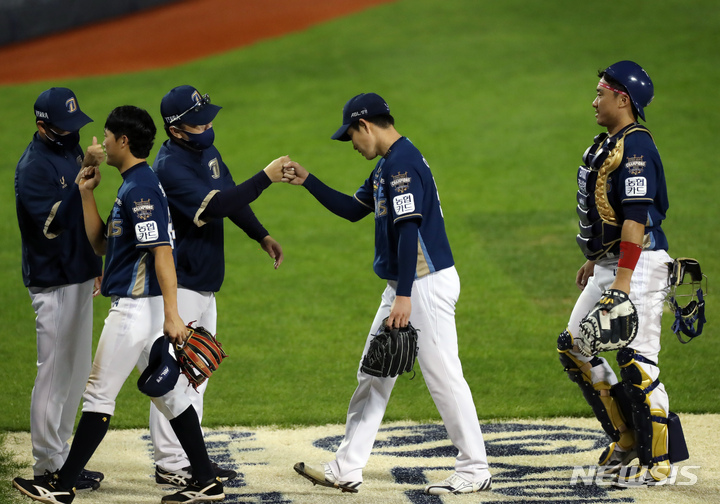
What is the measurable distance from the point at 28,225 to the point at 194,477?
1716mm

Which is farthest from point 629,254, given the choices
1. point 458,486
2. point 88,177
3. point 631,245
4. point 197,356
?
point 88,177

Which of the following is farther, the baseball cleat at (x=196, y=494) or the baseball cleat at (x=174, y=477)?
the baseball cleat at (x=174, y=477)

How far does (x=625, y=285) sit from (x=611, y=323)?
0.76 feet

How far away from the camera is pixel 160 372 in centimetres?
462

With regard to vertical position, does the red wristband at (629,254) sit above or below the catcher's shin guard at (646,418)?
above

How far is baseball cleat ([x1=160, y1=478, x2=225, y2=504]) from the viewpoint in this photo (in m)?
4.75

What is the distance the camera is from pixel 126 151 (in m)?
4.73

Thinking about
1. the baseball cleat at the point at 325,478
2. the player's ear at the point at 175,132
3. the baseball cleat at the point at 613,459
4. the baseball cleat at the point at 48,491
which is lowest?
the baseball cleat at the point at 613,459

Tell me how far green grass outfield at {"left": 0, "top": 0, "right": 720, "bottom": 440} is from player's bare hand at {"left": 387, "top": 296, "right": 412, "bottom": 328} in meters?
1.87

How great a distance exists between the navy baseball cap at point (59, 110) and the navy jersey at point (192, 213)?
0.51 m

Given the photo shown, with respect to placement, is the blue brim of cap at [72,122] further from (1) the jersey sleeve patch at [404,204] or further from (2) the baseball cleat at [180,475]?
(2) the baseball cleat at [180,475]

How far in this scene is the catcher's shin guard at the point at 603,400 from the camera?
5219 millimetres

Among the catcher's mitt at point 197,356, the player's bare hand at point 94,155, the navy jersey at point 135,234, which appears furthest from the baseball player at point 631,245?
the player's bare hand at point 94,155

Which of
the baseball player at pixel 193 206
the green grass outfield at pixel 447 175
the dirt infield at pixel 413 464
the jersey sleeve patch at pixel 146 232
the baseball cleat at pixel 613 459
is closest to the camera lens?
the jersey sleeve patch at pixel 146 232
